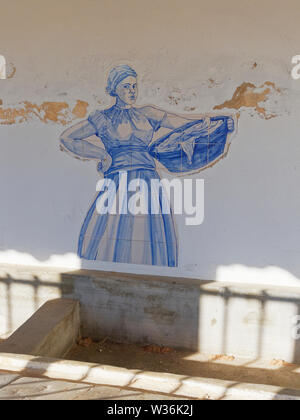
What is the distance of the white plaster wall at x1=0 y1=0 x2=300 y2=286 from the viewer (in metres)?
4.55

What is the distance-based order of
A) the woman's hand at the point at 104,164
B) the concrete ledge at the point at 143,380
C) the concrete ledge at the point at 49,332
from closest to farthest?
the concrete ledge at the point at 143,380, the concrete ledge at the point at 49,332, the woman's hand at the point at 104,164

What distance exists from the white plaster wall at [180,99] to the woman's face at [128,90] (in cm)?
11

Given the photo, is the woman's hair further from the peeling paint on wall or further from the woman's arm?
the woman's arm

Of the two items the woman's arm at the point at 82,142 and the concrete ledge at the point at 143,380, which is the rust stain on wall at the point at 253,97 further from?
the concrete ledge at the point at 143,380

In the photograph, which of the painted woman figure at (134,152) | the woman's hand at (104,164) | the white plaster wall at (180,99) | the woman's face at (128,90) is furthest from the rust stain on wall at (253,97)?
the woman's hand at (104,164)

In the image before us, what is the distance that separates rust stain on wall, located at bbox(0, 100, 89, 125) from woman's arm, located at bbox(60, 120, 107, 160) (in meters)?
0.14

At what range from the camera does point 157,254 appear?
16.6 ft

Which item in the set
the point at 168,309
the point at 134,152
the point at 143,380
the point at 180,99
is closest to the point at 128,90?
the point at 180,99

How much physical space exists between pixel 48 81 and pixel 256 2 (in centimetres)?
289

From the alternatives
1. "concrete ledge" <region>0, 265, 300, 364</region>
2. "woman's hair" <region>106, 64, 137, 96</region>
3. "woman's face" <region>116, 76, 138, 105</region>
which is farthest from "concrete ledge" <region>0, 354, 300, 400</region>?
"woman's hair" <region>106, 64, 137, 96</region>

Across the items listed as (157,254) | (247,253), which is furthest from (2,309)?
(247,253)

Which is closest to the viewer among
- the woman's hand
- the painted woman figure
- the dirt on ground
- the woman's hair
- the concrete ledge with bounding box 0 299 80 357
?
the concrete ledge with bounding box 0 299 80 357

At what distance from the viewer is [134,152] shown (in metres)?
5.04

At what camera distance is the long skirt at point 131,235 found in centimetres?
501
